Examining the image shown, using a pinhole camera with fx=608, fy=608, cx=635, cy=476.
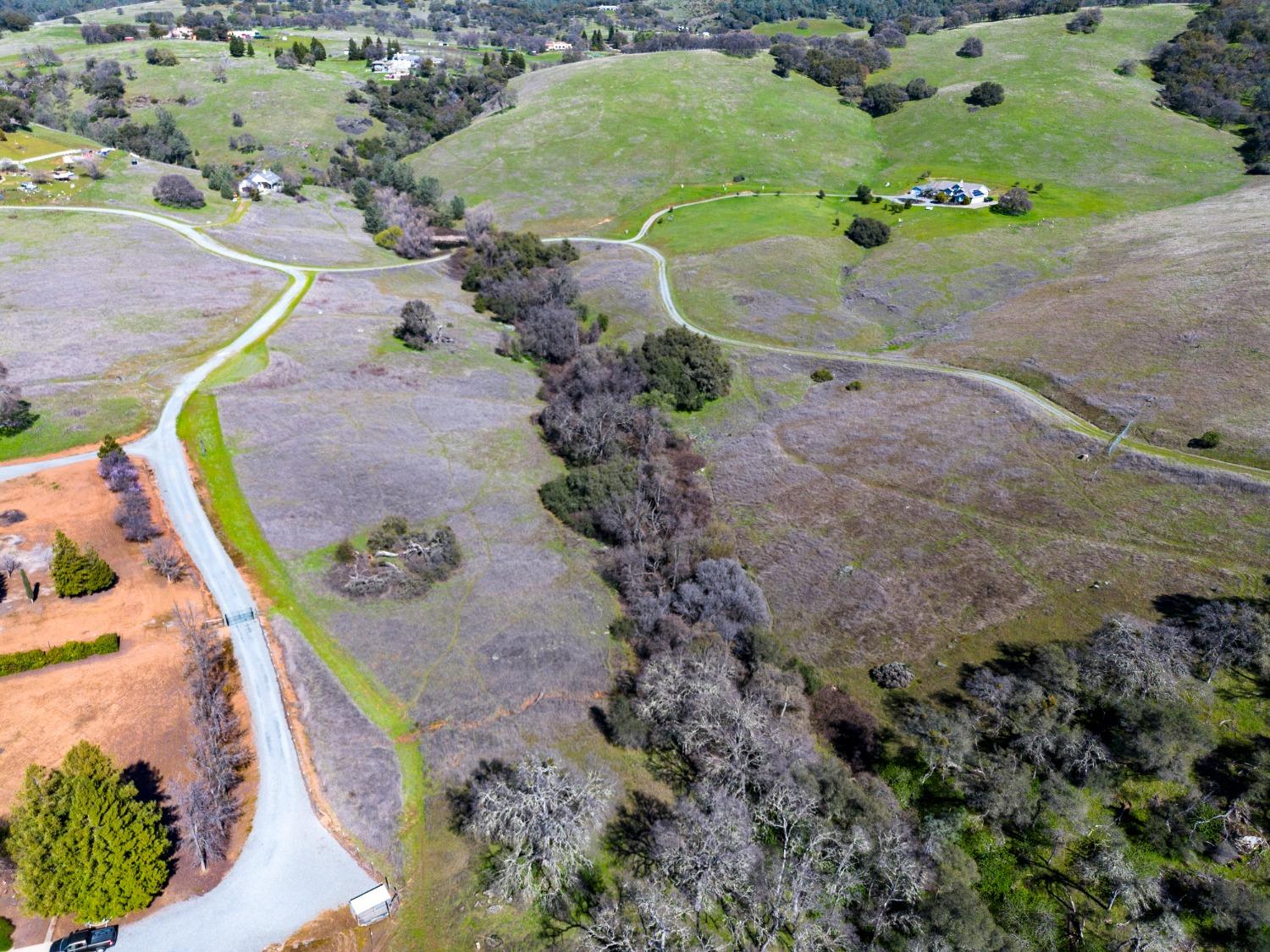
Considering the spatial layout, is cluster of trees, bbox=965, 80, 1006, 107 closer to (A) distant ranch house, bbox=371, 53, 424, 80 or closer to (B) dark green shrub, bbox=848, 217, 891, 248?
(B) dark green shrub, bbox=848, 217, 891, 248

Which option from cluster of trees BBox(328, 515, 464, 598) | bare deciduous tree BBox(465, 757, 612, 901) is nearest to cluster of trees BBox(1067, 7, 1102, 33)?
cluster of trees BBox(328, 515, 464, 598)

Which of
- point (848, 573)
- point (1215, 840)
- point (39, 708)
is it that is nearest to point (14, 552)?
point (39, 708)

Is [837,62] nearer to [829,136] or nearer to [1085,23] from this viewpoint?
[829,136]

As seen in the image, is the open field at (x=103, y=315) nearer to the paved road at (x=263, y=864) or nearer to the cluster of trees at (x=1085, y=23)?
the paved road at (x=263, y=864)

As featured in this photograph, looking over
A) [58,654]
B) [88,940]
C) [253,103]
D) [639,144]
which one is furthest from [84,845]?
[253,103]

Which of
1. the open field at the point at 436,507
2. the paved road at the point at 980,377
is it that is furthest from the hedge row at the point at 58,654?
the paved road at the point at 980,377

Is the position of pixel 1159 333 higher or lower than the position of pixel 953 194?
lower

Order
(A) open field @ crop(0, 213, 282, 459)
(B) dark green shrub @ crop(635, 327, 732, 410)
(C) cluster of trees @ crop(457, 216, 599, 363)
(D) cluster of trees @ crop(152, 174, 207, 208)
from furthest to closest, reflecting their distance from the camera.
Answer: (D) cluster of trees @ crop(152, 174, 207, 208) < (C) cluster of trees @ crop(457, 216, 599, 363) < (B) dark green shrub @ crop(635, 327, 732, 410) < (A) open field @ crop(0, 213, 282, 459)

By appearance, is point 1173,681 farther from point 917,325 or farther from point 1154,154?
point 1154,154
